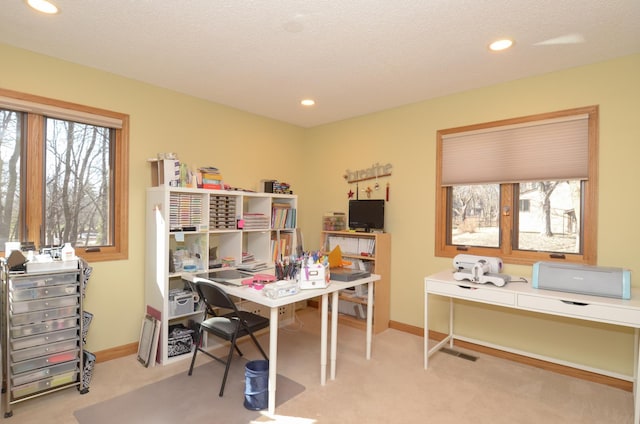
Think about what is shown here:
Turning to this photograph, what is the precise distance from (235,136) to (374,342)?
9.16ft

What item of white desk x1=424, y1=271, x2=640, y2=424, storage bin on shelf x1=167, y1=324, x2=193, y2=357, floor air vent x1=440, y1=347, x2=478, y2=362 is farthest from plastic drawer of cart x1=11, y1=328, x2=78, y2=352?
floor air vent x1=440, y1=347, x2=478, y2=362

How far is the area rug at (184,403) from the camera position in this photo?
223 cm

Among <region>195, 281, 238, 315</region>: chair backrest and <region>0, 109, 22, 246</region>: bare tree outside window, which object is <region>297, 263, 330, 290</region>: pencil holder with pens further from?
<region>0, 109, 22, 246</region>: bare tree outside window

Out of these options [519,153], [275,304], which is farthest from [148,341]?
[519,153]

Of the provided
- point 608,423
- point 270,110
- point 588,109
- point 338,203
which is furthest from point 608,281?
point 270,110

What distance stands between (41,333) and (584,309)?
3692mm

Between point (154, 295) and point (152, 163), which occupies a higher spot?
point (152, 163)

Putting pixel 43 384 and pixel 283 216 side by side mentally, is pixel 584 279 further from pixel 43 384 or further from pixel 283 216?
pixel 43 384

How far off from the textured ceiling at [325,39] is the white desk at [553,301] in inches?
71.0

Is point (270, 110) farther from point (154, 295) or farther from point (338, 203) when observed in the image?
point (154, 295)

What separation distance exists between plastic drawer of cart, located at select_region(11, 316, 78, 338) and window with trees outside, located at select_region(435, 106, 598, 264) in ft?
10.8

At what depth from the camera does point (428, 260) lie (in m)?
3.73

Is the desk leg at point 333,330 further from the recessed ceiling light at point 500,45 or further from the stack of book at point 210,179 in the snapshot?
the recessed ceiling light at point 500,45

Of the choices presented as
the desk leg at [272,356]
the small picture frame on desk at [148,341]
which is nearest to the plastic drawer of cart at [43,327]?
the small picture frame on desk at [148,341]
